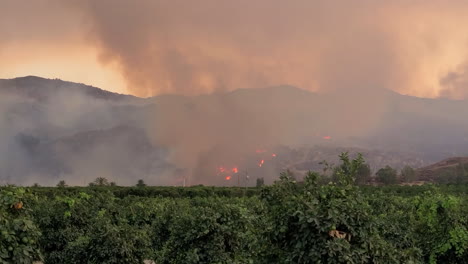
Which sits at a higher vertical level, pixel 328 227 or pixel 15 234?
pixel 328 227

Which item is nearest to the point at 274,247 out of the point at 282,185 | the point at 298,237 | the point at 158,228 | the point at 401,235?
the point at 298,237

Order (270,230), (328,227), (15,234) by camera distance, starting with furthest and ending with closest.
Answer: (270,230)
(15,234)
(328,227)

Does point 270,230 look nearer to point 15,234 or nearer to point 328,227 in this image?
point 328,227

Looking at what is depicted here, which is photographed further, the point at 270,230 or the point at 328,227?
the point at 270,230

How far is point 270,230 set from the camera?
11273 millimetres

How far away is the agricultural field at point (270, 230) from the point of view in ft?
33.7

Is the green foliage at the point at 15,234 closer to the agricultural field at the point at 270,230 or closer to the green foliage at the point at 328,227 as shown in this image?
the agricultural field at the point at 270,230

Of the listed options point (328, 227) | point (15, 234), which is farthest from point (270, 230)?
point (15, 234)

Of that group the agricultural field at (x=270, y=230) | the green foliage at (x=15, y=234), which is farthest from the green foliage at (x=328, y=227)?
the green foliage at (x=15, y=234)

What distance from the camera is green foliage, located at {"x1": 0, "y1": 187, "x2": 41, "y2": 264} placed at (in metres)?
9.98

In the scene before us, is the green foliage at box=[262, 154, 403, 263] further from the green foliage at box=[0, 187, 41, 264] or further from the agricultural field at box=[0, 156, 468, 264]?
the green foliage at box=[0, 187, 41, 264]

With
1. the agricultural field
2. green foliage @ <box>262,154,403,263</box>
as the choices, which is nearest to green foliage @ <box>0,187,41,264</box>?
the agricultural field

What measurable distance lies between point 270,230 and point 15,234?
21.6 feet

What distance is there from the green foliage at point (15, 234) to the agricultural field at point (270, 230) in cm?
2
